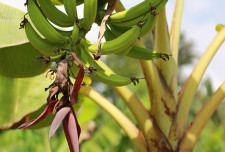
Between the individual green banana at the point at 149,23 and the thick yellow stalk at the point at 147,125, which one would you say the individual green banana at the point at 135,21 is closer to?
the individual green banana at the point at 149,23

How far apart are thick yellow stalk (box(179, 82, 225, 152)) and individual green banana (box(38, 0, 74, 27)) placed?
1.96 ft

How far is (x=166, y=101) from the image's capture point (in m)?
1.04

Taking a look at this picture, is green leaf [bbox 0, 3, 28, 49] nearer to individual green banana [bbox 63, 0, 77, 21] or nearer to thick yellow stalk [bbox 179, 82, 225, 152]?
individual green banana [bbox 63, 0, 77, 21]

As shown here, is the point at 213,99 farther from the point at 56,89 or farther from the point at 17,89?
the point at 17,89

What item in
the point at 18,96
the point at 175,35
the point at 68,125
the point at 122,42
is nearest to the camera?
the point at 68,125

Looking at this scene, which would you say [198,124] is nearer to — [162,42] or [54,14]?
[162,42]

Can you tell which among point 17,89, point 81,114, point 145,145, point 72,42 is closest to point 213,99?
point 145,145

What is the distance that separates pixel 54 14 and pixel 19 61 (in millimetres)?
400

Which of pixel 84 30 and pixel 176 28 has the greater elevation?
pixel 84 30

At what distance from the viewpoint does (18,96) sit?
148cm

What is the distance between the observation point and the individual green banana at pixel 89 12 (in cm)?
63

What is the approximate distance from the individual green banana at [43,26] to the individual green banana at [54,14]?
0.02m

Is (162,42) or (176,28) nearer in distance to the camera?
(162,42)

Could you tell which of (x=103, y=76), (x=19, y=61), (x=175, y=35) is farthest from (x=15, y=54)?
A: (x=175, y=35)
